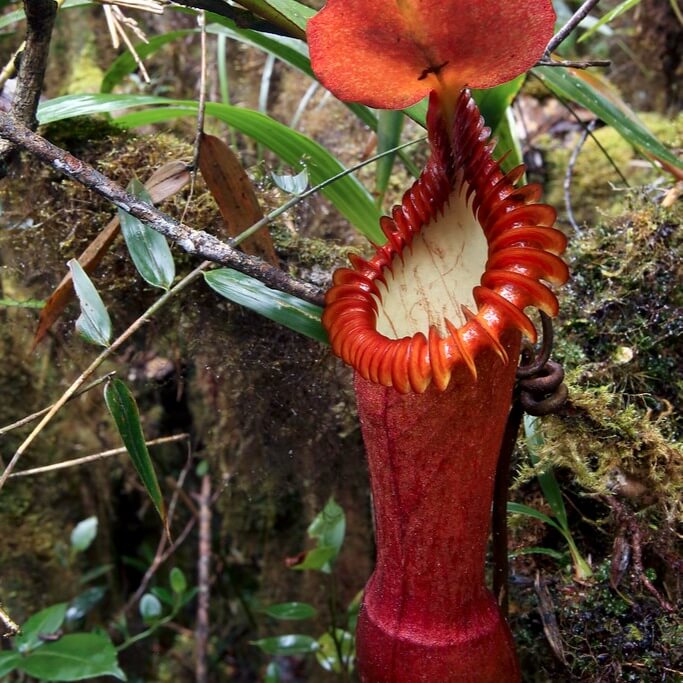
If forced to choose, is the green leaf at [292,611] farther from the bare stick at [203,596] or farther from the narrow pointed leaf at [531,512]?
the narrow pointed leaf at [531,512]

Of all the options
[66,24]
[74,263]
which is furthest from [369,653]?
[66,24]

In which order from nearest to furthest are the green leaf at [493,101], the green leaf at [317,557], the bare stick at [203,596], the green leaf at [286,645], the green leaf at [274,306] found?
the green leaf at [274,306]
the green leaf at [493,101]
the green leaf at [317,557]
the green leaf at [286,645]
the bare stick at [203,596]

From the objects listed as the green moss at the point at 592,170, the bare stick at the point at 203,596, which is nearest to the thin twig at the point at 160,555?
the bare stick at the point at 203,596

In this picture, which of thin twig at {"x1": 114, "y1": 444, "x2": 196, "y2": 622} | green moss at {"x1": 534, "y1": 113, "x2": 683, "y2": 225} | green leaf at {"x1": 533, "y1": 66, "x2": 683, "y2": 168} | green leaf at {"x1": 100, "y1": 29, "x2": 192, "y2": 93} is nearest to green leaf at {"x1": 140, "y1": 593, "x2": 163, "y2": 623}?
thin twig at {"x1": 114, "y1": 444, "x2": 196, "y2": 622}

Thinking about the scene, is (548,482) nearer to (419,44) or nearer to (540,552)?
(540,552)

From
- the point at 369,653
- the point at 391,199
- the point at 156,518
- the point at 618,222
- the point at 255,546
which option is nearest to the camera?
the point at 369,653

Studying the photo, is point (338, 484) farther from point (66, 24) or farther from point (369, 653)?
point (66, 24)
